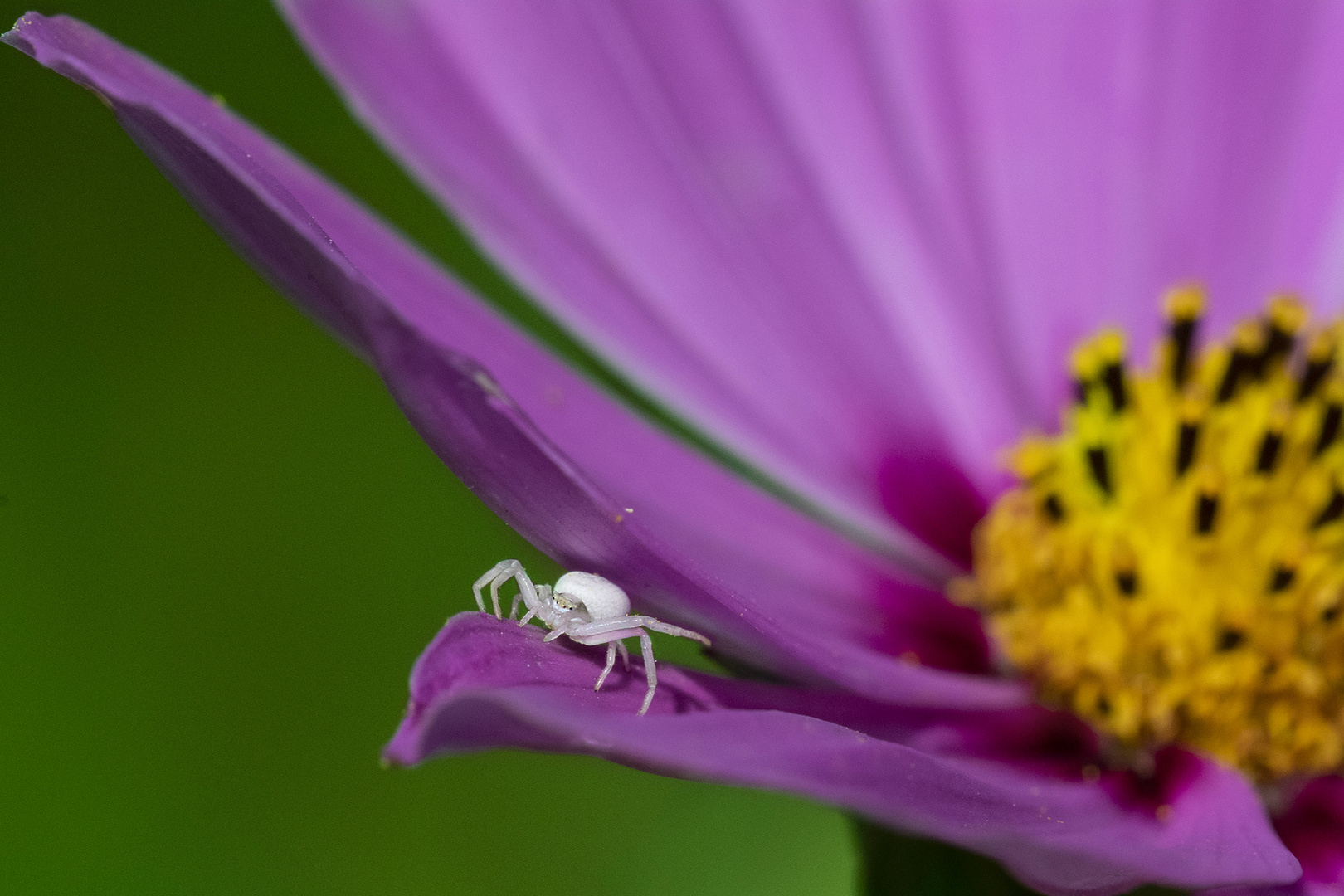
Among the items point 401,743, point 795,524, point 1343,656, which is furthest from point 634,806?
point 401,743

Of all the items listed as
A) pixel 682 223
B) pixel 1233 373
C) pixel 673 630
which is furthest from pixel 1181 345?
pixel 673 630

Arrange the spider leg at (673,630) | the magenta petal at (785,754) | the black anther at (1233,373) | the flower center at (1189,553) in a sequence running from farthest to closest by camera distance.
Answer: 1. the black anther at (1233,373)
2. the flower center at (1189,553)
3. the spider leg at (673,630)
4. the magenta petal at (785,754)

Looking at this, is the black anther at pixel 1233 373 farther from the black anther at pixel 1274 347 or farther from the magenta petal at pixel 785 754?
the magenta petal at pixel 785 754

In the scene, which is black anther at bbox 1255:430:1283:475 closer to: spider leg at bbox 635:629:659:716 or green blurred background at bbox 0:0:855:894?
green blurred background at bbox 0:0:855:894

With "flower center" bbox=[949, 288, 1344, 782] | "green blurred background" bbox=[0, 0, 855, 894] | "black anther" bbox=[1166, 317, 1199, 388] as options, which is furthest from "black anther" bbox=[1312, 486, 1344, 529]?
"green blurred background" bbox=[0, 0, 855, 894]

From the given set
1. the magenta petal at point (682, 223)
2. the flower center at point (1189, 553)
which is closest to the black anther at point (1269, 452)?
the flower center at point (1189, 553)

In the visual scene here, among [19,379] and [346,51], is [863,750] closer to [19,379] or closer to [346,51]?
[346,51]

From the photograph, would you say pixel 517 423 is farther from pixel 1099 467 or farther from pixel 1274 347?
pixel 1274 347

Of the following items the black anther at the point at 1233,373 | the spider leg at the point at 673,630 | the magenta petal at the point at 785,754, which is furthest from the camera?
the black anther at the point at 1233,373
